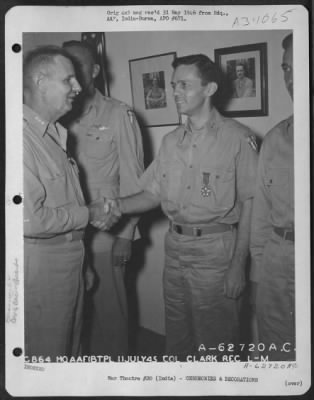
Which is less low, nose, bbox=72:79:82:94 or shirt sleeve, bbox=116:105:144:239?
nose, bbox=72:79:82:94

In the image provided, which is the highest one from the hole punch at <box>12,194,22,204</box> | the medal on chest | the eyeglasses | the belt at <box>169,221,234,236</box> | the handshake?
the eyeglasses

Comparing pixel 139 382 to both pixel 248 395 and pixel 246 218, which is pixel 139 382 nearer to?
pixel 248 395

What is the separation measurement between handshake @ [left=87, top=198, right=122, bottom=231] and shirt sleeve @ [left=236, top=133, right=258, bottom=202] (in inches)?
9.7

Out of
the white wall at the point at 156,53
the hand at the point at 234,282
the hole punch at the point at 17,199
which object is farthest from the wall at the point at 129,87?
the hole punch at the point at 17,199

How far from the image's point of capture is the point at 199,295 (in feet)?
3.78

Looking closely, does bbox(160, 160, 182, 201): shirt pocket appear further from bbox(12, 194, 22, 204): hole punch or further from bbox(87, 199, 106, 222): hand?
bbox(12, 194, 22, 204): hole punch

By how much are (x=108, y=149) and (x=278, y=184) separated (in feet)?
1.13

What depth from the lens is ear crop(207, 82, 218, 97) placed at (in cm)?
114

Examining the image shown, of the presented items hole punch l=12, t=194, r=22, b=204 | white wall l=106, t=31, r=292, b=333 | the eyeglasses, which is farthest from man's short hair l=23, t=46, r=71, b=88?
the eyeglasses

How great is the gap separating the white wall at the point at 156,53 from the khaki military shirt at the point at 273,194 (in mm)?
52

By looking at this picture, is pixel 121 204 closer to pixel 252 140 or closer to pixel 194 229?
pixel 194 229

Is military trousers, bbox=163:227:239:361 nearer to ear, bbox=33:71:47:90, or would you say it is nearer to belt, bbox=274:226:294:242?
belt, bbox=274:226:294:242

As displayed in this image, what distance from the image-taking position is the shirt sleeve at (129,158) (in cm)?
114

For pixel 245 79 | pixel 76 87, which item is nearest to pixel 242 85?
pixel 245 79
